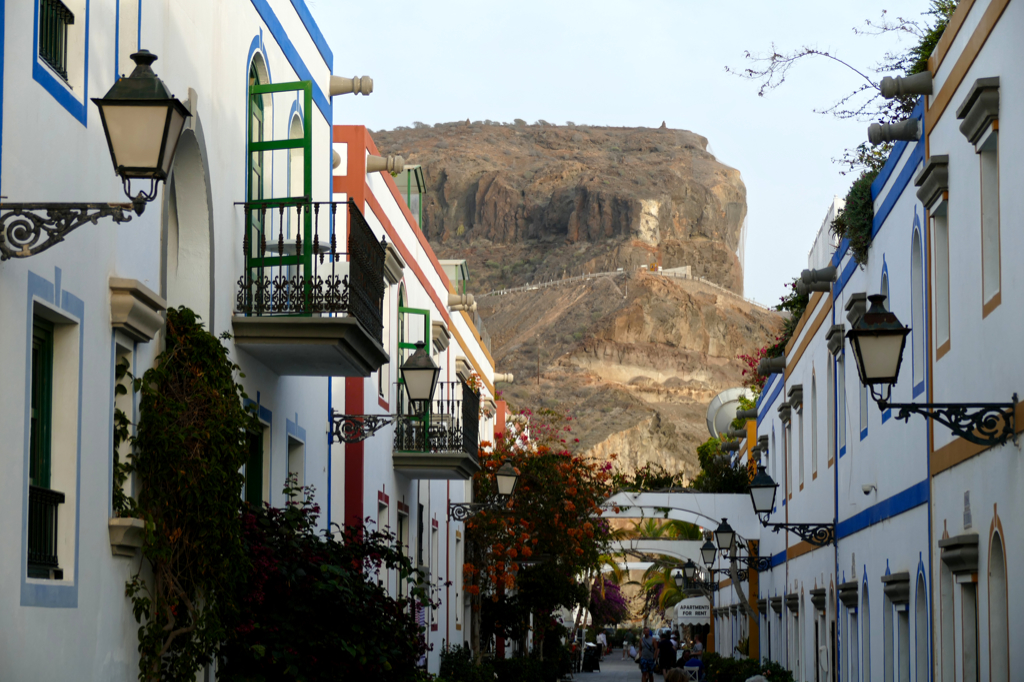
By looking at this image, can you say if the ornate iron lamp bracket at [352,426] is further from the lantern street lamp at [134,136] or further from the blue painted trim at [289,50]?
the lantern street lamp at [134,136]

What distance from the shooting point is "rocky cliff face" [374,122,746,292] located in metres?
152

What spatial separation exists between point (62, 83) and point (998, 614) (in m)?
7.06

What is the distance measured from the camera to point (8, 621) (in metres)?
6.45

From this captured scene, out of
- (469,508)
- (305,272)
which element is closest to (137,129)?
(305,272)

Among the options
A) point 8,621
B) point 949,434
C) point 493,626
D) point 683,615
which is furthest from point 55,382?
point 683,615

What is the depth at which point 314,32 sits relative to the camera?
1369 cm

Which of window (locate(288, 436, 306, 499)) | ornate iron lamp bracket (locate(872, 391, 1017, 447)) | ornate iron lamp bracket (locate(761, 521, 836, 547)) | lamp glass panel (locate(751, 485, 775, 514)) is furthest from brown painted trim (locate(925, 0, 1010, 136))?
lamp glass panel (locate(751, 485, 775, 514))

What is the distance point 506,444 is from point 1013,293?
64.8 feet

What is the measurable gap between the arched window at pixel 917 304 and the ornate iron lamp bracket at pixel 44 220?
8324mm

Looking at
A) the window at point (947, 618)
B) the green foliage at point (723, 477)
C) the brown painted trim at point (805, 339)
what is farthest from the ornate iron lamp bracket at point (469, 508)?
the window at point (947, 618)

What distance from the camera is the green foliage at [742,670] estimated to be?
78.8ft

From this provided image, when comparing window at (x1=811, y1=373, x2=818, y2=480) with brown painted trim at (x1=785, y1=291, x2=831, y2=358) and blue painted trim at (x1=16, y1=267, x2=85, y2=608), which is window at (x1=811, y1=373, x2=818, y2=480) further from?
blue painted trim at (x1=16, y1=267, x2=85, y2=608)

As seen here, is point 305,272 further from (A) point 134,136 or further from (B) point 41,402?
(A) point 134,136

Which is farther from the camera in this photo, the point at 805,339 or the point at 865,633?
the point at 805,339
